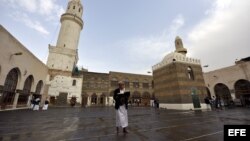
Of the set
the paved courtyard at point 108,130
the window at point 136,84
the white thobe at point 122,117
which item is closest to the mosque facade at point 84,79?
the window at point 136,84

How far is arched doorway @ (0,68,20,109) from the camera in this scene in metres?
14.4

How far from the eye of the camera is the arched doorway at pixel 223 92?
2439 centimetres

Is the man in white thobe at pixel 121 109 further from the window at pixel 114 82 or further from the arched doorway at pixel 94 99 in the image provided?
the window at pixel 114 82

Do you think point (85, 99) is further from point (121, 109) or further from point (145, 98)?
point (121, 109)

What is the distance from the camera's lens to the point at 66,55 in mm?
29625

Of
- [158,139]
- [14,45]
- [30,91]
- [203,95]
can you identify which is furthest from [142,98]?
[158,139]

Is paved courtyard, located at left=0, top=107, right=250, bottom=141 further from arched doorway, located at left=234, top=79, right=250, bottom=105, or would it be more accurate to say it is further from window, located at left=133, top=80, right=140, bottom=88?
window, located at left=133, top=80, right=140, bottom=88

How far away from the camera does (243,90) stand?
22.1m

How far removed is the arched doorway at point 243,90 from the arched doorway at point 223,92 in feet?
5.12

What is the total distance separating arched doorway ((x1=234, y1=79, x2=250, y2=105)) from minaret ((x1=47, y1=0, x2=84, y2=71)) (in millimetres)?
33596

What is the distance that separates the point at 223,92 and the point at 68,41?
3575 cm

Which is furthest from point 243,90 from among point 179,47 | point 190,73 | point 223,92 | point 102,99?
point 102,99

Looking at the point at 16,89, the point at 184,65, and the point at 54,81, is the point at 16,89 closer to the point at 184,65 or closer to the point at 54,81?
the point at 54,81

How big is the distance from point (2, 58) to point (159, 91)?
22123 millimetres
